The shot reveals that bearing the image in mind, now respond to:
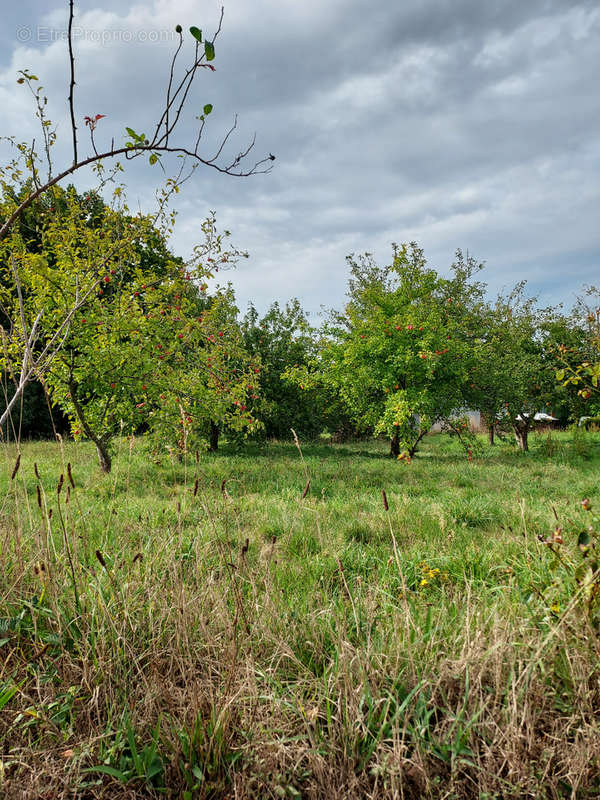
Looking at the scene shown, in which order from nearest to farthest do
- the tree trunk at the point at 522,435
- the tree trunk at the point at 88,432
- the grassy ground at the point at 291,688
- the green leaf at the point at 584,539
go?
the grassy ground at the point at 291,688
the green leaf at the point at 584,539
the tree trunk at the point at 88,432
the tree trunk at the point at 522,435

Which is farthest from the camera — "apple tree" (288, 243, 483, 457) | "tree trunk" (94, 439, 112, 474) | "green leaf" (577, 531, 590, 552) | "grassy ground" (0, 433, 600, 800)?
"apple tree" (288, 243, 483, 457)

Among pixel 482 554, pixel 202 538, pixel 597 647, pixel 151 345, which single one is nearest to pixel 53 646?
pixel 202 538

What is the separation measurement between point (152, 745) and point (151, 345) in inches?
247

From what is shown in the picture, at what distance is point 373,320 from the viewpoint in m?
10.5

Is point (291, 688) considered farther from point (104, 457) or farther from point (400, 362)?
point (400, 362)

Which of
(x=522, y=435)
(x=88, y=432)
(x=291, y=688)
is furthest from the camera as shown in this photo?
(x=522, y=435)

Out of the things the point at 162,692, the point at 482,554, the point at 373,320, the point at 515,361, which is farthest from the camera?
the point at 515,361

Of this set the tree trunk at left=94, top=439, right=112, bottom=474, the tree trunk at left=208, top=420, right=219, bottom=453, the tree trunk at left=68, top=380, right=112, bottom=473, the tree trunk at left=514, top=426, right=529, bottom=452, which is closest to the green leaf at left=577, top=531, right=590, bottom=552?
the tree trunk at left=68, top=380, right=112, bottom=473

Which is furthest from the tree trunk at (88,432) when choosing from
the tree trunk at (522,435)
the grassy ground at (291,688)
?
the tree trunk at (522,435)

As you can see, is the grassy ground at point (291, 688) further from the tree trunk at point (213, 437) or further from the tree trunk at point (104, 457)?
the tree trunk at point (213, 437)

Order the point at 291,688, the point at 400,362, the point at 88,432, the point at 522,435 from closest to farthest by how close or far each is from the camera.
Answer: the point at 291,688 < the point at 88,432 < the point at 400,362 < the point at 522,435

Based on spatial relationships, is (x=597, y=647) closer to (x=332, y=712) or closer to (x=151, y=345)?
(x=332, y=712)

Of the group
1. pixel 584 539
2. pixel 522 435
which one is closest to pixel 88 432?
pixel 584 539

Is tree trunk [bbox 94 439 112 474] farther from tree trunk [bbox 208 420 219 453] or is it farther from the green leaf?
the green leaf
